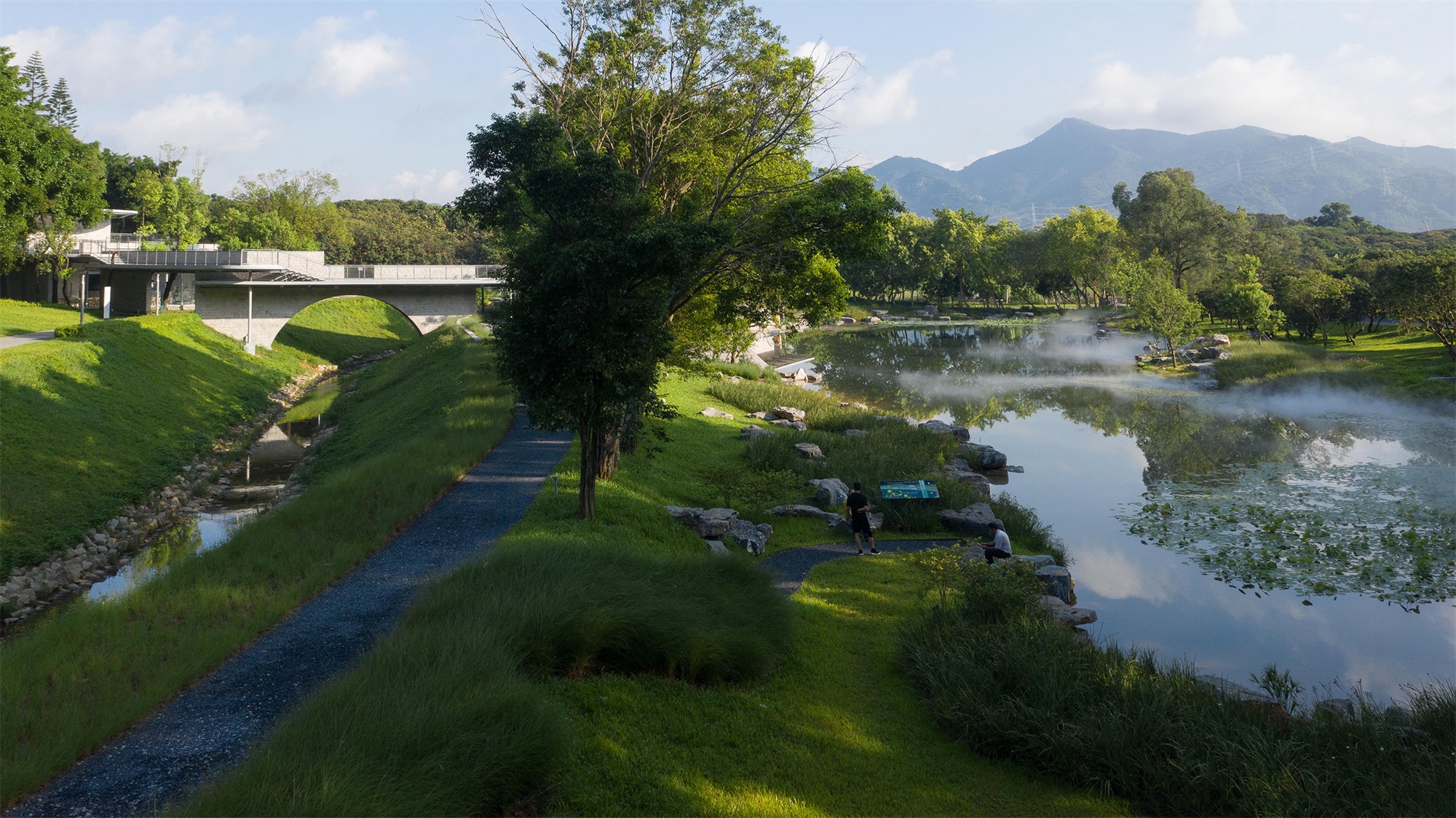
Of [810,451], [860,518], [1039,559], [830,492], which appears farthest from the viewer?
[810,451]

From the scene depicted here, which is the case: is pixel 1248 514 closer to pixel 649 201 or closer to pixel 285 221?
pixel 649 201

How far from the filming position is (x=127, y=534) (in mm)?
22297

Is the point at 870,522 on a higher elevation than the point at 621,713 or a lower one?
higher

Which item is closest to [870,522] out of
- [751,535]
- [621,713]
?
[751,535]

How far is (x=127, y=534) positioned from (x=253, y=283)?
34.0 meters

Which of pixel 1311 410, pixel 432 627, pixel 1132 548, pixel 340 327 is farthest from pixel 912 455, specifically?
pixel 340 327

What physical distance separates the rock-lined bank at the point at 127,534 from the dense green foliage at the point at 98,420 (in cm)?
36

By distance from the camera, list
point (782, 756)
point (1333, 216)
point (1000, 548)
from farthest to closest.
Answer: point (1333, 216) < point (1000, 548) < point (782, 756)

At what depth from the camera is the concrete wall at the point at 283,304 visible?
5175 cm

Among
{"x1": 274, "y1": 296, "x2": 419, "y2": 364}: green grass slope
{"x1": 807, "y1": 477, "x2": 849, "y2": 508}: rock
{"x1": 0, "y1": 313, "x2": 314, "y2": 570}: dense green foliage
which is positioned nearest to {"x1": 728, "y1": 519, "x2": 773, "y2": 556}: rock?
{"x1": 807, "y1": 477, "x2": 849, "y2": 508}: rock

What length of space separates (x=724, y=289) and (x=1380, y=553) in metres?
17.1

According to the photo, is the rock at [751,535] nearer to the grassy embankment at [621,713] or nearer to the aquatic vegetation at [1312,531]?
the grassy embankment at [621,713]

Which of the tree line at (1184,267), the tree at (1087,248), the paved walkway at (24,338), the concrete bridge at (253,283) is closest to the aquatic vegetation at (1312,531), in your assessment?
the tree line at (1184,267)

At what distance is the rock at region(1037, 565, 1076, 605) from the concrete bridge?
38023 mm
